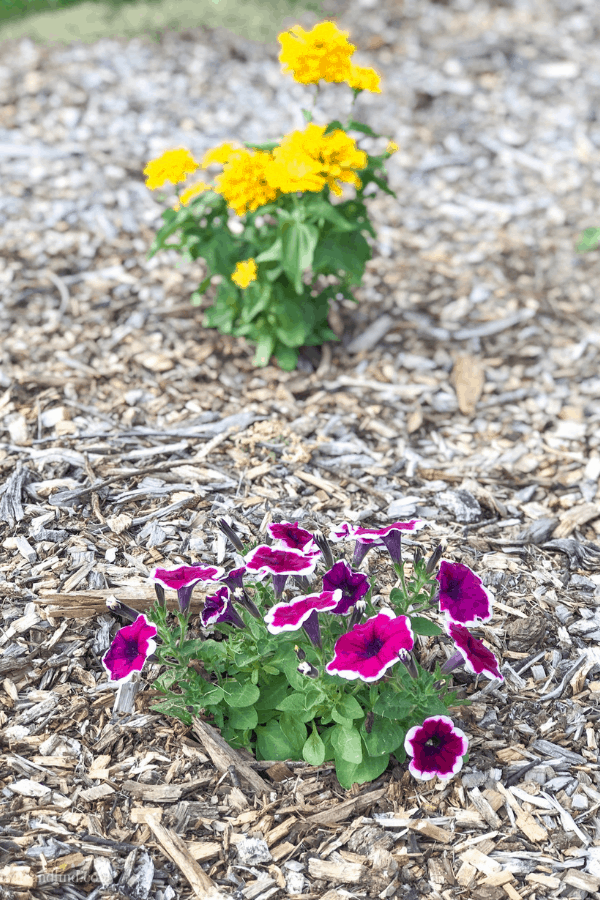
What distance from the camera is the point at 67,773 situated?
2.47 m

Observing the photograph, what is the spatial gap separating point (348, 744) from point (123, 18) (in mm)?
7050

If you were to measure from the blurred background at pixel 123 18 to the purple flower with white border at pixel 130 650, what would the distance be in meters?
6.37

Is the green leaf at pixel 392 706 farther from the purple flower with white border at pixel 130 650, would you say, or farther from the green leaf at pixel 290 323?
the green leaf at pixel 290 323

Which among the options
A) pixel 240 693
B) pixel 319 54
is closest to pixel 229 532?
pixel 240 693

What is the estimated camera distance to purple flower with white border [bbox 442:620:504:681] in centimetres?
225

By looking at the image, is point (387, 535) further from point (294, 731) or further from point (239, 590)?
point (294, 731)

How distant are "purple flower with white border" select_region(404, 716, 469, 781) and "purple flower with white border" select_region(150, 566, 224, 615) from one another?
78cm

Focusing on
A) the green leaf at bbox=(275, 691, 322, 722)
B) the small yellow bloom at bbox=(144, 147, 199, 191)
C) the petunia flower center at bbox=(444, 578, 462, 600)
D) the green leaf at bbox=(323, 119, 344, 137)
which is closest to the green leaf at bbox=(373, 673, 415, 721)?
the green leaf at bbox=(275, 691, 322, 722)

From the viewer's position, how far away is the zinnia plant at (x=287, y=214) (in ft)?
11.3

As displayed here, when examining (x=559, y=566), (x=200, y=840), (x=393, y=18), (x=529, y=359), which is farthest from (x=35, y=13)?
(x=200, y=840)

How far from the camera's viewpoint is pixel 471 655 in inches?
89.6

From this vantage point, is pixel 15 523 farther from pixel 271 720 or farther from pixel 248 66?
pixel 248 66

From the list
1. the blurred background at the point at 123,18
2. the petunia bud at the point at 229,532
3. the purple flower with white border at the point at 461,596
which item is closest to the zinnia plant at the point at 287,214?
the petunia bud at the point at 229,532

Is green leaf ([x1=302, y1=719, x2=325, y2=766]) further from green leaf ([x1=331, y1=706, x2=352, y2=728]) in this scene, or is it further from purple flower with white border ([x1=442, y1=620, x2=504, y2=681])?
purple flower with white border ([x1=442, y1=620, x2=504, y2=681])
